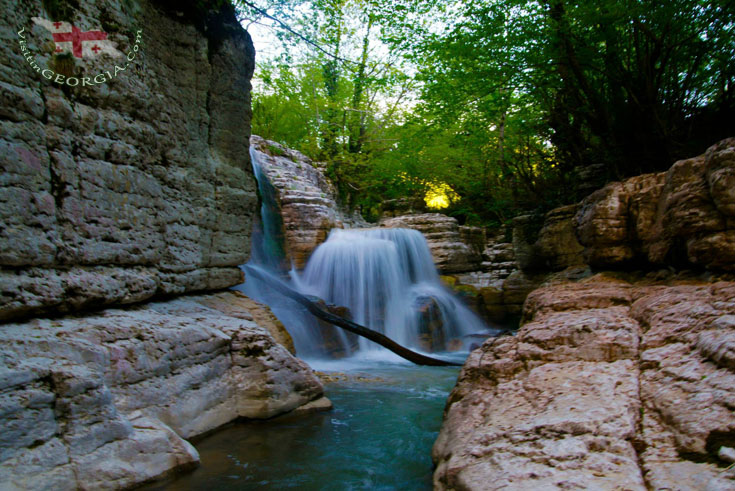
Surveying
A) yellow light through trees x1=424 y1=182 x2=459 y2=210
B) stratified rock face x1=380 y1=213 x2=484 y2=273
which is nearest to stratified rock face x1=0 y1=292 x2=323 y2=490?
stratified rock face x1=380 y1=213 x2=484 y2=273

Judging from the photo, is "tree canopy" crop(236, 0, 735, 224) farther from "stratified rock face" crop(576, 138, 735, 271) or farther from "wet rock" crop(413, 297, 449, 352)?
"wet rock" crop(413, 297, 449, 352)

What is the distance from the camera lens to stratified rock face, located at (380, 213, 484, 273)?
14812 millimetres

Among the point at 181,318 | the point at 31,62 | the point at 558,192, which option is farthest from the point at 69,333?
the point at 558,192

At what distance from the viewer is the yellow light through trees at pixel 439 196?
18.8m

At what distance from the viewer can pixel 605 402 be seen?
103 inches

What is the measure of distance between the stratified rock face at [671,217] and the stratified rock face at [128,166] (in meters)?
4.67

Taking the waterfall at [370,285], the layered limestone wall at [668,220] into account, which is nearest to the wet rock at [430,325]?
the waterfall at [370,285]

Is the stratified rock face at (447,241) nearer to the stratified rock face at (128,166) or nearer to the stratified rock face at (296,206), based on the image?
the stratified rock face at (296,206)

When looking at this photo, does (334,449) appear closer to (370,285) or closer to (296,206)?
(370,285)

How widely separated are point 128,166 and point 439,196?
16.2 metres

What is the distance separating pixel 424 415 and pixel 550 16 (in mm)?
7713

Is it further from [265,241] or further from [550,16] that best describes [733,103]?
[265,241]

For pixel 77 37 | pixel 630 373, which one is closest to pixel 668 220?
pixel 630 373

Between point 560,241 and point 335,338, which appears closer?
point 335,338
